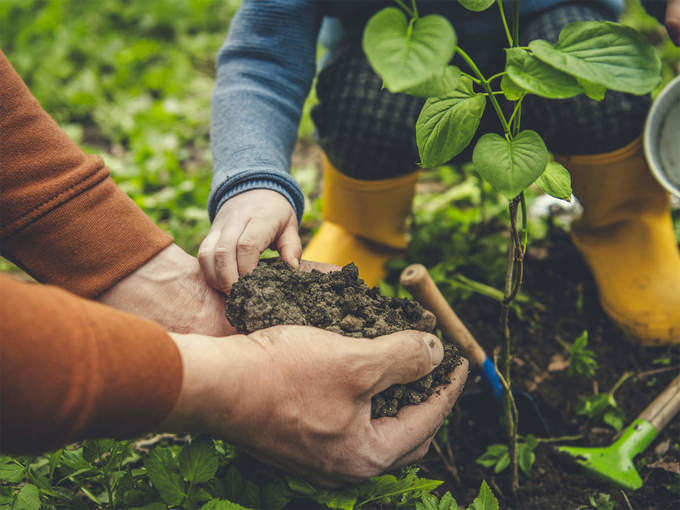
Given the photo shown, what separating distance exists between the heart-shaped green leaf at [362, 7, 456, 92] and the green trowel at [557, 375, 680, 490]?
1.19 metres

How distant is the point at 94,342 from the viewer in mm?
814

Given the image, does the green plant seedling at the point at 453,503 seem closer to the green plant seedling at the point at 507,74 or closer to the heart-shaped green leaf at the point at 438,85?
the green plant seedling at the point at 507,74

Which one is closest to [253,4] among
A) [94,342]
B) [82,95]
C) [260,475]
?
[94,342]

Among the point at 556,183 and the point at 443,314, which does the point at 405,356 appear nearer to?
the point at 443,314

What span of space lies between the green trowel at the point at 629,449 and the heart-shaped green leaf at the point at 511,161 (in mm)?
951

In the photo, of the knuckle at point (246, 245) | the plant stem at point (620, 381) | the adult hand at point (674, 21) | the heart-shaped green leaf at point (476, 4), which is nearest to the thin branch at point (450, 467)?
the plant stem at point (620, 381)

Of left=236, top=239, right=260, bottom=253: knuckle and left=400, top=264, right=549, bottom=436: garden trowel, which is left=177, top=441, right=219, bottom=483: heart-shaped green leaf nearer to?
left=236, top=239, right=260, bottom=253: knuckle

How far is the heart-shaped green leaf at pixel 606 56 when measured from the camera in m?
0.78

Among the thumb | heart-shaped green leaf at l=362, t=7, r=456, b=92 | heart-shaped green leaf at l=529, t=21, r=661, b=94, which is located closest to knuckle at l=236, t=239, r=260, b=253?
the thumb

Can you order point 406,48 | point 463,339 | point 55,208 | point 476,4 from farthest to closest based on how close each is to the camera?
1. point 463,339
2. point 55,208
3. point 476,4
4. point 406,48

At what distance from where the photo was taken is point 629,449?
54.7 inches

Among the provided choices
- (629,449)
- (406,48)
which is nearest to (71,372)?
(406,48)

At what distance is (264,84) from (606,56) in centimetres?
107

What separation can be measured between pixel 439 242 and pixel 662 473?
106 centimetres
